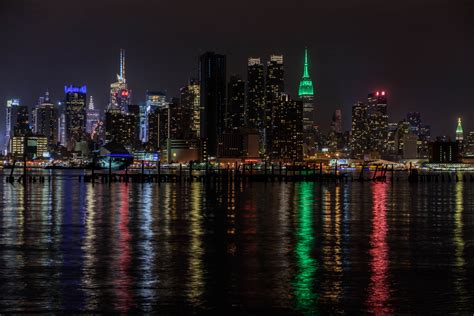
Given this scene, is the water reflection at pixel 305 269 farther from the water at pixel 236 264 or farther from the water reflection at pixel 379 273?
the water reflection at pixel 379 273

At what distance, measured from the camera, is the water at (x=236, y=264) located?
17453mm

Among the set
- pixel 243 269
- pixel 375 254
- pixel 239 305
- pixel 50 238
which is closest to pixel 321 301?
pixel 239 305

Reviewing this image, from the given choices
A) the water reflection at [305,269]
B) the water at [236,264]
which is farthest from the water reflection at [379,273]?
the water reflection at [305,269]

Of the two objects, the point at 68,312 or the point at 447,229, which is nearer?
the point at 68,312

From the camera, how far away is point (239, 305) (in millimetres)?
17172

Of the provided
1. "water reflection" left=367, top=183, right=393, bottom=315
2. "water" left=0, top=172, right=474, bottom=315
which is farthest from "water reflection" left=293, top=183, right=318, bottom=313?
"water reflection" left=367, top=183, right=393, bottom=315

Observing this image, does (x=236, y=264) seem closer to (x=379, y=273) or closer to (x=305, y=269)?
(x=305, y=269)

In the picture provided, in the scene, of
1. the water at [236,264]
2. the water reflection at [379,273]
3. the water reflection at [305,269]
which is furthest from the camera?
the water reflection at [305,269]

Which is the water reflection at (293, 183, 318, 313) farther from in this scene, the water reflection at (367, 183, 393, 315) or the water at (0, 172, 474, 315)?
the water reflection at (367, 183, 393, 315)

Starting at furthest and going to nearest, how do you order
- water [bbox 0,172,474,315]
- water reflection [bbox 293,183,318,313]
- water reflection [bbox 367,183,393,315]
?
water reflection [bbox 293,183,318,313], water [bbox 0,172,474,315], water reflection [bbox 367,183,393,315]

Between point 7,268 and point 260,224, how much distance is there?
17572 mm

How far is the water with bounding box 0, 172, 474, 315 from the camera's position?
687 inches

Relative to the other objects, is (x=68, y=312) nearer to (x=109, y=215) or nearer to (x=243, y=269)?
(x=243, y=269)

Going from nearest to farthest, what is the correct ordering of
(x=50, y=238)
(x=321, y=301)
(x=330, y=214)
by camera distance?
1. (x=321, y=301)
2. (x=50, y=238)
3. (x=330, y=214)
